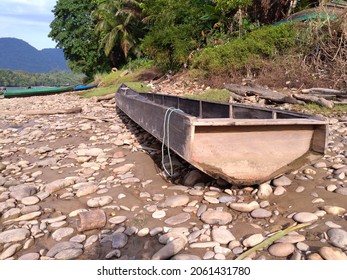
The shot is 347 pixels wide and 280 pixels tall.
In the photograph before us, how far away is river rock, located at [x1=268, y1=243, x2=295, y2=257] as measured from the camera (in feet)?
5.89

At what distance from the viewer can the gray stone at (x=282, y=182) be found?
277 centimetres

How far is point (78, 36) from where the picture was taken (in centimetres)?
3086

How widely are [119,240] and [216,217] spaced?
0.79m

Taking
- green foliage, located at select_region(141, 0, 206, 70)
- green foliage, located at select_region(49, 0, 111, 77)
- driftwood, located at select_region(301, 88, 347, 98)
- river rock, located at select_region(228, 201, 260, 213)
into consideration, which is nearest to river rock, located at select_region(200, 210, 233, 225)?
river rock, located at select_region(228, 201, 260, 213)

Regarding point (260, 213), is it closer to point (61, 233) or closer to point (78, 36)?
point (61, 233)

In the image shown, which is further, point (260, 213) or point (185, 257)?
point (260, 213)

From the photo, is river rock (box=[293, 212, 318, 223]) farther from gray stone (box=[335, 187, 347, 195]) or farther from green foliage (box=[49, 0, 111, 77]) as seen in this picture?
green foliage (box=[49, 0, 111, 77])

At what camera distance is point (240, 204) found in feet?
7.89

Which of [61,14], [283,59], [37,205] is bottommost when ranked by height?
[37,205]

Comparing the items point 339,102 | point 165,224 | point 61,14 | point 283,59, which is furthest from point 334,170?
point 61,14

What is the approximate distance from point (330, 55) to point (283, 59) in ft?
4.75

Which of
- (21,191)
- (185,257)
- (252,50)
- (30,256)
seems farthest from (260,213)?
(252,50)

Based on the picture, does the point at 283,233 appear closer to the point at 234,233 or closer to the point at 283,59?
the point at 234,233

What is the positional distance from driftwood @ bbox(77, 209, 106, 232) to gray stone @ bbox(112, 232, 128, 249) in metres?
0.23
